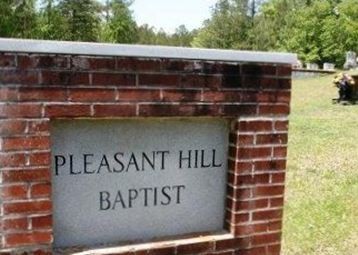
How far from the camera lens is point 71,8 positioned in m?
53.5

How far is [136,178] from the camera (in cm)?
387

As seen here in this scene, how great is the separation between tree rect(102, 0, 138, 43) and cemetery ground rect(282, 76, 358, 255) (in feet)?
155

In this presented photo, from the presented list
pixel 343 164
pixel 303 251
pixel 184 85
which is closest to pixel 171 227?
pixel 184 85

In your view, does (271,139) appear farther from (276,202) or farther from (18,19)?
(18,19)

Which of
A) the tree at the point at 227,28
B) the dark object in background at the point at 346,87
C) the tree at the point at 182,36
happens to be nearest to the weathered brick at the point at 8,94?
the dark object in background at the point at 346,87

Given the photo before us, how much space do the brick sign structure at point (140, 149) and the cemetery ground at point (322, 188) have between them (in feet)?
6.11

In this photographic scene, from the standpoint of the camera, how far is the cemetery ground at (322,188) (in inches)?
240

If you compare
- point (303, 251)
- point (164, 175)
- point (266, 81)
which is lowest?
point (303, 251)

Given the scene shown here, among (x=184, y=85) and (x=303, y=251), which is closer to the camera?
(x=184, y=85)

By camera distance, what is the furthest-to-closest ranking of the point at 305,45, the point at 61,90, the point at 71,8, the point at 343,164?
1. the point at 305,45
2. the point at 71,8
3. the point at 343,164
4. the point at 61,90

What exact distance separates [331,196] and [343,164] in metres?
2.29

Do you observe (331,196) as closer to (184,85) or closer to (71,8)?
(184,85)

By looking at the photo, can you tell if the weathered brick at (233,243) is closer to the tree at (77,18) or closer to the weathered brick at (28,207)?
the weathered brick at (28,207)

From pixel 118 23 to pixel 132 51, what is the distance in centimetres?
5905
